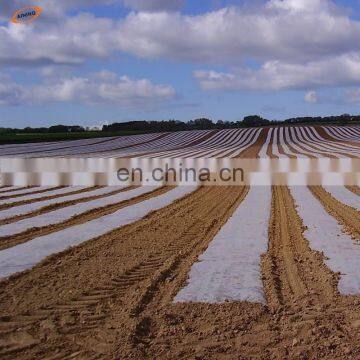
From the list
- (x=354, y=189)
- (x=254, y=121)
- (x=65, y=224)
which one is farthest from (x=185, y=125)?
(x=65, y=224)

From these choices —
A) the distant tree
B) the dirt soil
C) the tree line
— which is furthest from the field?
the distant tree

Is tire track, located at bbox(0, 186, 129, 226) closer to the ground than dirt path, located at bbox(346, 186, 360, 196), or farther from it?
closer to the ground

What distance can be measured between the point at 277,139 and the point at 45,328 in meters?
50.1

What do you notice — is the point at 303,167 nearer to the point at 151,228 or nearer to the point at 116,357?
the point at 151,228

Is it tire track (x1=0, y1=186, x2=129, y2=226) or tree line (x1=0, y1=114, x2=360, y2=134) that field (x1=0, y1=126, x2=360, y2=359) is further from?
tree line (x1=0, y1=114, x2=360, y2=134)

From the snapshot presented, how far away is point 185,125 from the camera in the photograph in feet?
250

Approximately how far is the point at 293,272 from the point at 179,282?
147 cm

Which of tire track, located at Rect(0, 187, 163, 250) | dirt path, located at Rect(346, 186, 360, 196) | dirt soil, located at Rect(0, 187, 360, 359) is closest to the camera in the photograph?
dirt soil, located at Rect(0, 187, 360, 359)

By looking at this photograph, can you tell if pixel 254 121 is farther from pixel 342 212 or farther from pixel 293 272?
pixel 293 272

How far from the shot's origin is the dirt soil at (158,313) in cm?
447

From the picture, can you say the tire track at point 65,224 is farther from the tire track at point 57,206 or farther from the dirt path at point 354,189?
the dirt path at point 354,189

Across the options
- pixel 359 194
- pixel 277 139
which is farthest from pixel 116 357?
pixel 277 139

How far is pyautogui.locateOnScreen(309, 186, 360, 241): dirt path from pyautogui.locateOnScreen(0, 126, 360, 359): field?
0.12ft

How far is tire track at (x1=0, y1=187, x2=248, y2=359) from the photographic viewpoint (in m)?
4.71
